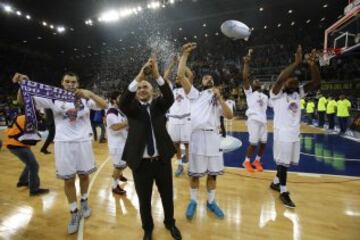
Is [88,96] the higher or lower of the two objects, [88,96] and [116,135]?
the higher

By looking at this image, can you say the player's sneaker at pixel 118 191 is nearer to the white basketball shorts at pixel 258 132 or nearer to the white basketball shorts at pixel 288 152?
the white basketball shorts at pixel 288 152

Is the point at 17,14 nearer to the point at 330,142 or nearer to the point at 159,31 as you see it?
the point at 159,31

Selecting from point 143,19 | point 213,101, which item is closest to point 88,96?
point 213,101

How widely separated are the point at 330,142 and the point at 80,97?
329 inches

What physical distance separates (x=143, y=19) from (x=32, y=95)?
1605 cm

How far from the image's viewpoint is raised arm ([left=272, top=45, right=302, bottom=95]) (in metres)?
3.04

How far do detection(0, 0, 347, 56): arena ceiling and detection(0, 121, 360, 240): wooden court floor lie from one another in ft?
42.9

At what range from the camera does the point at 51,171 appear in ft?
17.6

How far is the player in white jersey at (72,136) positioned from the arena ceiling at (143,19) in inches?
508

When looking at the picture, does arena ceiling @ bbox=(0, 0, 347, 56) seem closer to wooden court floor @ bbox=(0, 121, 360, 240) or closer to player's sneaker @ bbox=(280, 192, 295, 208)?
wooden court floor @ bbox=(0, 121, 360, 240)

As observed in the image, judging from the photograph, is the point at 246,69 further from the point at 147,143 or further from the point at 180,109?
the point at 147,143

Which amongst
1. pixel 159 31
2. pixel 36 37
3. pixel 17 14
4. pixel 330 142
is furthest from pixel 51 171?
pixel 36 37

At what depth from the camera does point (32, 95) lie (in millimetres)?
2545

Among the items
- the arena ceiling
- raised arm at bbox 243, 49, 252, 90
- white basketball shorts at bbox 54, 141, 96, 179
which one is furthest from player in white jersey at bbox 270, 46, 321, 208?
the arena ceiling
